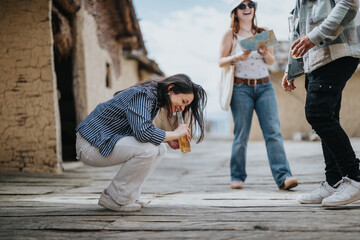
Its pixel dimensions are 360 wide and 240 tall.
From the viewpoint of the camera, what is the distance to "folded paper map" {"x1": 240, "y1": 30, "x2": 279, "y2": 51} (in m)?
3.26

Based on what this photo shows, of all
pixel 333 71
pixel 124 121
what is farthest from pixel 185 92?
pixel 333 71

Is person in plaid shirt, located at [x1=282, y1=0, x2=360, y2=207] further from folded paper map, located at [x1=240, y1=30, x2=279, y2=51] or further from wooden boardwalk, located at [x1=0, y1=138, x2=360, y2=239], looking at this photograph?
folded paper map, located at [x1=240, y1=30, x2=279, y2=51]

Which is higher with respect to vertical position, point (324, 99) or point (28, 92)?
point (324, 99)

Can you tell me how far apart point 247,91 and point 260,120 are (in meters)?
0.31

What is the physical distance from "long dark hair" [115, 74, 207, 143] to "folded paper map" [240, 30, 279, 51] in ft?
2.99

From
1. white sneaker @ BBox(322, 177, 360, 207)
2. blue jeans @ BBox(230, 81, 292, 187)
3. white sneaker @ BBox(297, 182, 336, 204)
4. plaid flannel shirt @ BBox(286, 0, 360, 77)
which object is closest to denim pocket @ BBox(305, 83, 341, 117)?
plaid flannel shirt @ BBox(286, 0, 360, 77)

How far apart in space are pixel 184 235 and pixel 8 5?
16.3ft

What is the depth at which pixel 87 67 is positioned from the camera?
707cm

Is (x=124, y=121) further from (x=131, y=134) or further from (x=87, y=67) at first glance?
(x=87, y=67)

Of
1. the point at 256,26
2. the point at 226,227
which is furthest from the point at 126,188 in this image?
the point at 256,26

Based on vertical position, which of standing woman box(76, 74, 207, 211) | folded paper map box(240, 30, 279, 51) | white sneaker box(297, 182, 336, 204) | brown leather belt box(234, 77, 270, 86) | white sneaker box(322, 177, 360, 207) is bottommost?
white sneaker box(297, 182, 336, 204)

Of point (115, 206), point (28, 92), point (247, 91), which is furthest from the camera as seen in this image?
point (28, 92)

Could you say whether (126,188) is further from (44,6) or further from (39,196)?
(44,6)

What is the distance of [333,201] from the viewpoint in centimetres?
231
